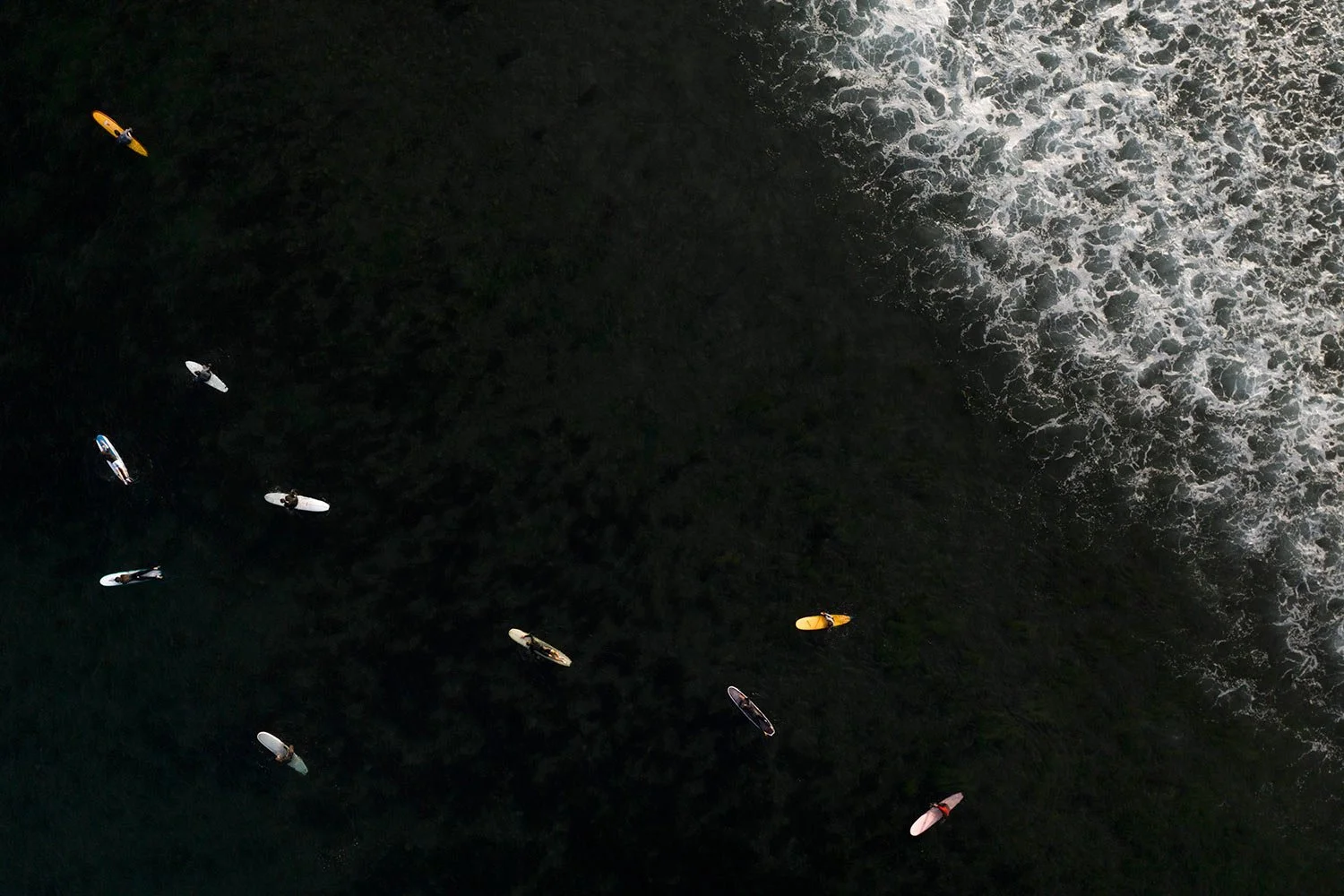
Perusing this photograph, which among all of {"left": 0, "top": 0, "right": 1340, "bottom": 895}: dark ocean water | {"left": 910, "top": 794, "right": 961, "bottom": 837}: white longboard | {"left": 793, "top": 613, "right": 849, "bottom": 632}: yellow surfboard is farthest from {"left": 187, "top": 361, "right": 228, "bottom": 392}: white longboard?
{"left": 910, "top": 794, "right": 961, "bottom": 837}: white longboard

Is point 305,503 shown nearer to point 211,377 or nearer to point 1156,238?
point 211,377

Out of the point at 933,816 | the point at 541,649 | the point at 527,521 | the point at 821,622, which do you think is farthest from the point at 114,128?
the point at 933,816

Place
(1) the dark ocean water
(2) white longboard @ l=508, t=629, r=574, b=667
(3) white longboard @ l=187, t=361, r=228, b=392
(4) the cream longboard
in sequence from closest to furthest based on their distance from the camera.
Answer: (4) the cream longboard < (1) the dark ocean water < (2) white longboard @ l=508, t=629, r=574, b=667 < (3) white longboard @ l=187, t=361, r=228, b=392

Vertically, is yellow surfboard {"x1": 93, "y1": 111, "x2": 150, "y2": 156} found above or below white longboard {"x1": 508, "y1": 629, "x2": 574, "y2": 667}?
above

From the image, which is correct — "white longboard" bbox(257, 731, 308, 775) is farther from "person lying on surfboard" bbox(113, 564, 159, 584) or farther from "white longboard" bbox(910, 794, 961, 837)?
"white longboard" bbox(910, 794, 961, 837)

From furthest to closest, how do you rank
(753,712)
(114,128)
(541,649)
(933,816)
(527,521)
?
(114,128) < (527,521) < (541,649) < (753,712) < (933,816)

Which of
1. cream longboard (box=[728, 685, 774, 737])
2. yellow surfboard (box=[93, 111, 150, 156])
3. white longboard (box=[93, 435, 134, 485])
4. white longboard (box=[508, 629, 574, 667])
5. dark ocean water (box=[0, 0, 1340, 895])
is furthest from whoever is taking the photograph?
yellow surfboard (box=[93, 111, 150, 156])

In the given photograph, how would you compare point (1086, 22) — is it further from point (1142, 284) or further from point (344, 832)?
point (344, 832)
